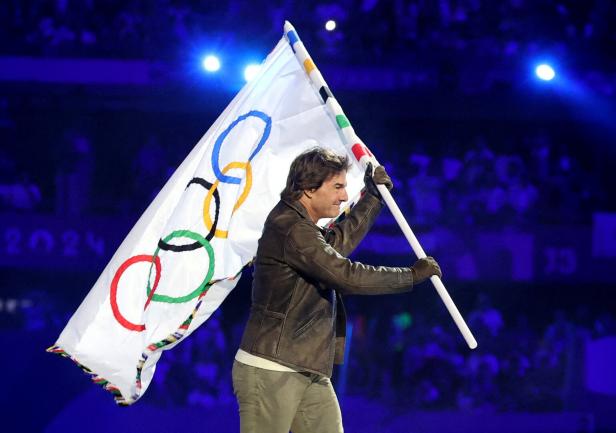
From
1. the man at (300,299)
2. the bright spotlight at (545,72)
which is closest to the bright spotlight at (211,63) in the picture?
the bright spotlight at (545,72)

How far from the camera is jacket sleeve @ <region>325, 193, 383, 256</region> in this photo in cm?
388

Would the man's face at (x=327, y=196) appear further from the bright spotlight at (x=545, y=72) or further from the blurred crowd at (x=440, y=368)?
the bright spotlight at (x=545, y=72)

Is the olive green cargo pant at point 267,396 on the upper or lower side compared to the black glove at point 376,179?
lower

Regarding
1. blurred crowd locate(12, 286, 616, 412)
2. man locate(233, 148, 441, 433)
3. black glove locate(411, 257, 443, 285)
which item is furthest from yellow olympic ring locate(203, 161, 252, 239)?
blurred crowd locate(12, 286, 616, 412)

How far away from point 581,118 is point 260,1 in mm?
5057

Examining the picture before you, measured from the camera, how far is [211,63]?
12250mm

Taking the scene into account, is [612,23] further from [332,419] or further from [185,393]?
[332,419]

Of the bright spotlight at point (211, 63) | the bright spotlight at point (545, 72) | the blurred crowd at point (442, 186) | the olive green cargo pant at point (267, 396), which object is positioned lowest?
the olive green cargo pant at point (267, 396)

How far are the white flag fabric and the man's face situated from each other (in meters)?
0.67

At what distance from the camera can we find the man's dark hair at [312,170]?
361 centimetres

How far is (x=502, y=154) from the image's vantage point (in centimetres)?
1351

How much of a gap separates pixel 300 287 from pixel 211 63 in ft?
29.8

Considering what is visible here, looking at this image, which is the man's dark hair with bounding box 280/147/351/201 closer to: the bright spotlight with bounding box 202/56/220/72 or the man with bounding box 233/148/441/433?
the man with bounding box 233/148/441/433

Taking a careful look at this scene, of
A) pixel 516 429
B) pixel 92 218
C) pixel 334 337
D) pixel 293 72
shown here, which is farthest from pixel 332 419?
pixel 92 218
